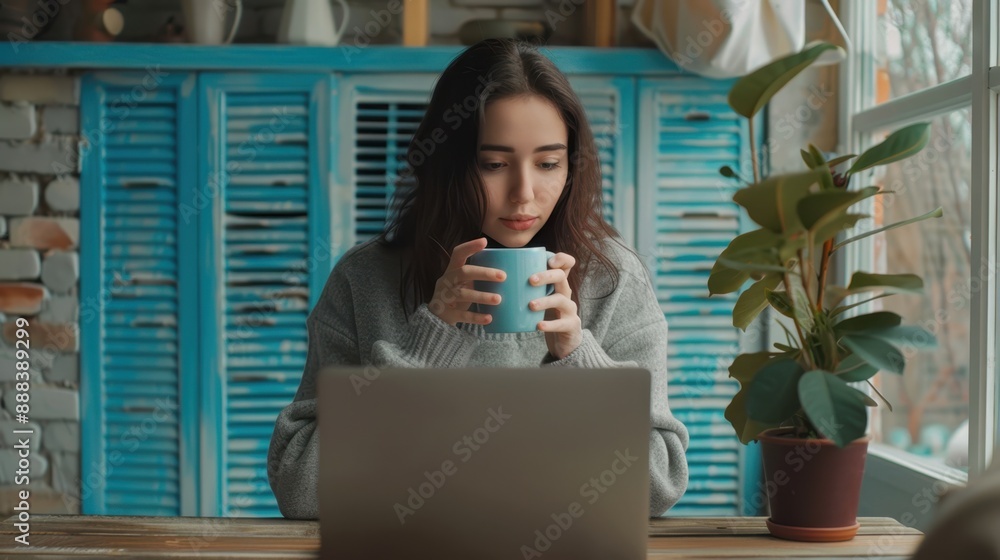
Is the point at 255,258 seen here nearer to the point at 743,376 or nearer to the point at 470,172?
the point at 470,172

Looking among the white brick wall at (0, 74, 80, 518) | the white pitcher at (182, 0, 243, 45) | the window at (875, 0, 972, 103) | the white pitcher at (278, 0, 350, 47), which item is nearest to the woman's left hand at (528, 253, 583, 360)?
the window at (875, 0, 972, 103)

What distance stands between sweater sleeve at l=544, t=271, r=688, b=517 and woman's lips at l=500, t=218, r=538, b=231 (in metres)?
0.20

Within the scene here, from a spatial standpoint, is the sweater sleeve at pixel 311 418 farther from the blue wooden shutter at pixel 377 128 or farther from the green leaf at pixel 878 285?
the blue wooden shutter at pixel 377 128

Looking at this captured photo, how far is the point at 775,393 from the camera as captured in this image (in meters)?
0.97

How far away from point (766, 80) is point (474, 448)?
1.74 feet

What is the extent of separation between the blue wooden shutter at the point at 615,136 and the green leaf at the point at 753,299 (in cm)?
171

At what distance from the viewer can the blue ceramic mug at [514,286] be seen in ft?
3.76

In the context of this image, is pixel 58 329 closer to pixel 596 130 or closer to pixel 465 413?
pixel 596 130

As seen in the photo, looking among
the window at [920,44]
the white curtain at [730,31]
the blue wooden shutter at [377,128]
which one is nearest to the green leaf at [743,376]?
the window at [920,44]

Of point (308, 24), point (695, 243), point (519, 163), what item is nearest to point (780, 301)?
point (519, 163)

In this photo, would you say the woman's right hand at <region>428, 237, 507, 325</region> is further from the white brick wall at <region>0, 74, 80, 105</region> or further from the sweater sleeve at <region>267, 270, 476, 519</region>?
the white brick wall at <region>0, 74, 80, 105</region>

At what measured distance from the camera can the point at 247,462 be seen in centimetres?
280

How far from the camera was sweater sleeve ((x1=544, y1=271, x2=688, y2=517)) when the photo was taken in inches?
51.6

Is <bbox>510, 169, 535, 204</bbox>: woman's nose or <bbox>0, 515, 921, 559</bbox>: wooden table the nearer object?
<bbox>0, 515, 921, 559</bbox>: wooden table
